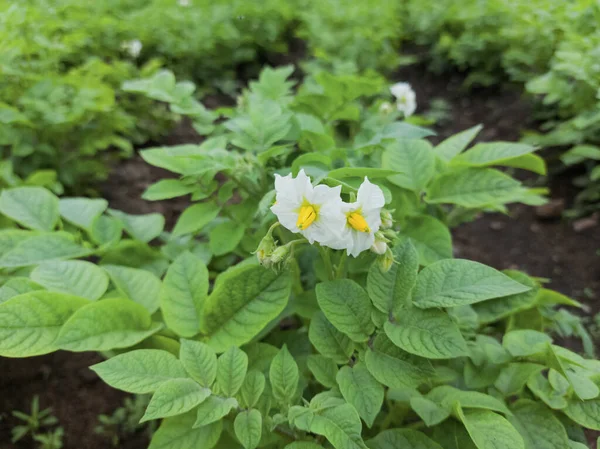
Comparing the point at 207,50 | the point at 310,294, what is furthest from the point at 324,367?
the point at 207,50

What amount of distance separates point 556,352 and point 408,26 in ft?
13.8

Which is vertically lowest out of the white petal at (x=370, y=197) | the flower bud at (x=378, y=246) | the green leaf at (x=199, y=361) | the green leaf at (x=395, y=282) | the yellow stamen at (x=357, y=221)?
the green leaf at (x=199, y=361)

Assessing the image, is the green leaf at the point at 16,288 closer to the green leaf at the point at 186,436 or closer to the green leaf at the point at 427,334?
the green leaf at the point at 186,436

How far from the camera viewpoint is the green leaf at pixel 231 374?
3.11 feet

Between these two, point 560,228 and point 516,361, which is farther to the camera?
point 560,228

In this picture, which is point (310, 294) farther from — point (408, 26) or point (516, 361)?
point (408, 26)

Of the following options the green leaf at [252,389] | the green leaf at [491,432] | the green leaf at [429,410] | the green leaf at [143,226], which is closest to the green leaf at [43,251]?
the green leaf at [143,226]

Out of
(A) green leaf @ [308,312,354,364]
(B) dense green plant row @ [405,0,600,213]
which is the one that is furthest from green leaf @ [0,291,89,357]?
(B) dense green plant row @ [405,0,600,213]

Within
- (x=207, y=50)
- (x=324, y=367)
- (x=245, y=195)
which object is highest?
(x=245, y=195)

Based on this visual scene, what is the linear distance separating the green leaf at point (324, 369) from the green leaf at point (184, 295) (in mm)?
279

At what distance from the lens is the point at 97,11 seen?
319 centimetres

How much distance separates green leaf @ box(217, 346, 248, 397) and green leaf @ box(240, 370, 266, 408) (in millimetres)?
34

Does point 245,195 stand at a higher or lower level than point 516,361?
higher

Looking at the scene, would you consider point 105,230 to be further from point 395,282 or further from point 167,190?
point 395,282
